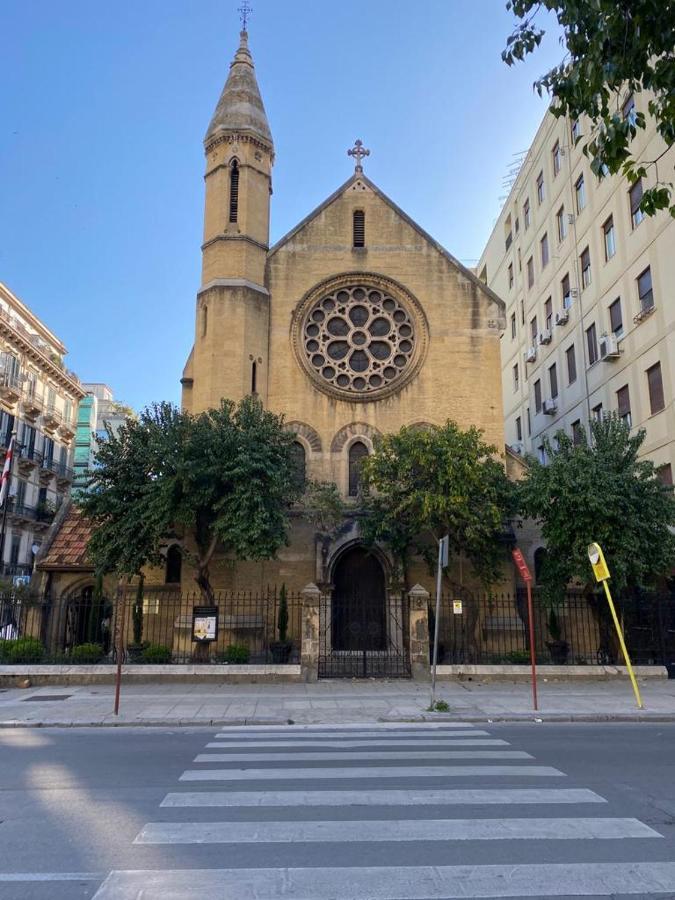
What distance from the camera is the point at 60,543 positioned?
2684 cm

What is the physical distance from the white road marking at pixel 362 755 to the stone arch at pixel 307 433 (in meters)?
16.7

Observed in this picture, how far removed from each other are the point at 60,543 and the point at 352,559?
36.8 feet

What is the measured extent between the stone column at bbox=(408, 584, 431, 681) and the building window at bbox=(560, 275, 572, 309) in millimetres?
18848

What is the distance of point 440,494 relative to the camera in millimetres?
19938

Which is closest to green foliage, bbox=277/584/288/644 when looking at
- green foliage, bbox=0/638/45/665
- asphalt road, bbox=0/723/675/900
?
green foliage, bbox=0/638/45/665

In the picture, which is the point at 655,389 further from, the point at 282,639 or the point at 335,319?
the point at 282,639

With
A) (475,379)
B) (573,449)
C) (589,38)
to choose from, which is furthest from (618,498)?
(589,38)

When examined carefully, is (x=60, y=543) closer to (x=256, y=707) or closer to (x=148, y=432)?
(x=148, y=432)

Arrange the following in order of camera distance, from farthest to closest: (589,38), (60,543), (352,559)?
(60,543)
(352,559)
(589,38)

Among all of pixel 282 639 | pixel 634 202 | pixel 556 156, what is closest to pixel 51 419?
pixel 282 639

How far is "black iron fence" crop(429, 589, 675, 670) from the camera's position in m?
20.2

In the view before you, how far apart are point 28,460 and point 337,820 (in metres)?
42.0

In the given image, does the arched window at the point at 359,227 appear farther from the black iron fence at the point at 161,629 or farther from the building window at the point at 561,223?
the black iron fence at the point at 161,629

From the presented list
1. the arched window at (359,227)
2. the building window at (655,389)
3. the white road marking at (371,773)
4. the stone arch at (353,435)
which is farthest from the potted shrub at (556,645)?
the arched window at (359,227)
